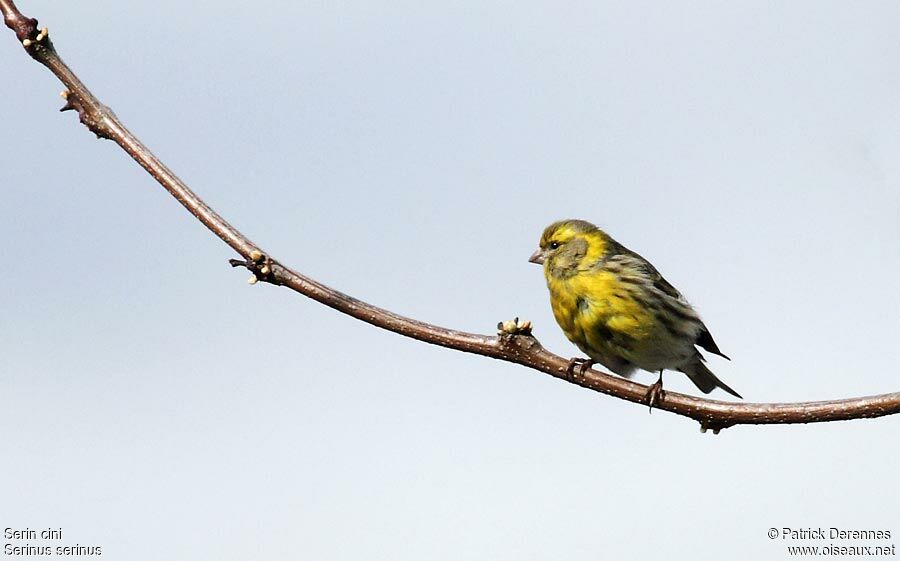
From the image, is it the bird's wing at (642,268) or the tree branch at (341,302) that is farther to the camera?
the bird's wing at (642,268)

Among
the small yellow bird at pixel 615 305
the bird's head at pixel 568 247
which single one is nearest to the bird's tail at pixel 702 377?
the small yellow bird at pixel 615 305

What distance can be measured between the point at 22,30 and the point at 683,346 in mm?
4937

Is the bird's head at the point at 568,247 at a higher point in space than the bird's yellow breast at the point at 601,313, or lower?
higher

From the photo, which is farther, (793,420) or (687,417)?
(687,417)

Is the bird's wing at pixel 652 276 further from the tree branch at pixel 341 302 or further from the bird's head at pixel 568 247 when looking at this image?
the tree branch at pixel 341 302

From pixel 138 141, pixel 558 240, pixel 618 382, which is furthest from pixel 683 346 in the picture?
pixel 138 141

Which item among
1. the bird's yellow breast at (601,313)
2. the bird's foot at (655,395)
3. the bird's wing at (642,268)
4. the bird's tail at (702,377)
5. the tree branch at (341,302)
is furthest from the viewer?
the bird's tail at (702,377)

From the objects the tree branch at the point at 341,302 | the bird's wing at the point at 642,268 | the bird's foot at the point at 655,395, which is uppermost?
the bird's wing at the point at 642,268

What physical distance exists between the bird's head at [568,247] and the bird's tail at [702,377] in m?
1.16

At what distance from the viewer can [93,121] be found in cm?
426

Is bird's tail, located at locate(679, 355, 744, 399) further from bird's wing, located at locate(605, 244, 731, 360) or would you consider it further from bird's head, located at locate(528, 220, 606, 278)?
bird's head, located at locate(528, 220, 606, 278)

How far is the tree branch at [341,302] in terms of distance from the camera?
4121mm

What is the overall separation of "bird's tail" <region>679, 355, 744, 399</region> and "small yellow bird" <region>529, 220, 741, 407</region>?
0.20 ft

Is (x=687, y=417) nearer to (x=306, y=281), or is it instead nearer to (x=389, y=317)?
(x=389, y=317)
